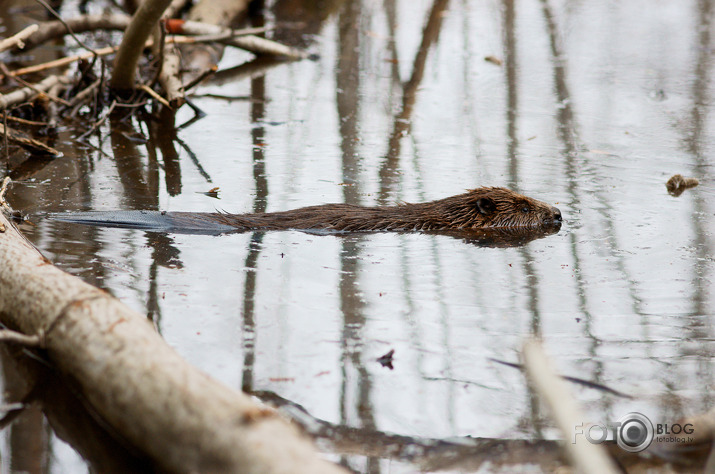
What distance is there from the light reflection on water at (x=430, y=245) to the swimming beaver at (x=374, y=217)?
0.46ft

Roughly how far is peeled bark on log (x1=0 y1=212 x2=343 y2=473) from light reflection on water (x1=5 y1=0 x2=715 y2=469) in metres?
0.54

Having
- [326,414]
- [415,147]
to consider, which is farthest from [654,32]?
[326,414]

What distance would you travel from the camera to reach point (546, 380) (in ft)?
5.32

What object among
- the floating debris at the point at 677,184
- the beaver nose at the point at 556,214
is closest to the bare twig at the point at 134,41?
the beaver nose at the point at 556,214

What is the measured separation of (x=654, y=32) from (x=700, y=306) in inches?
353

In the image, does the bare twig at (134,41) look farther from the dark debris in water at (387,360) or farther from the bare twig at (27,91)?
the dark debris in water at (387,360)

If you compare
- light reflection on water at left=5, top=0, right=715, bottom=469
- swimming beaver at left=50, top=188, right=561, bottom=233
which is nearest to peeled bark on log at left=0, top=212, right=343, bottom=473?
light reflection on water at left=5, top=0, right=715, bottom=469

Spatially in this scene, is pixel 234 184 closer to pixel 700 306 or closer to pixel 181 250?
pixel 181 250

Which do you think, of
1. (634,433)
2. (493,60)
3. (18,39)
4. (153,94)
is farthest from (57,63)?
(634,433)

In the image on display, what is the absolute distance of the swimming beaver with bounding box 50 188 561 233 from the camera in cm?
537

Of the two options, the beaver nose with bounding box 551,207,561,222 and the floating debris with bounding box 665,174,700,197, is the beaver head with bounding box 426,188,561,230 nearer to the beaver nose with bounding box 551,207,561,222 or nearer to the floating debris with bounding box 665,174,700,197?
the beaver nose with bounding box 551,207,561,222

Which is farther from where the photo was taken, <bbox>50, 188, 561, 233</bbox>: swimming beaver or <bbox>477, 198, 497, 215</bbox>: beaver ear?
<bbox>477, 198, 497, 215</bbox>: beaver ear

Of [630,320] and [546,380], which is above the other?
[546,380]

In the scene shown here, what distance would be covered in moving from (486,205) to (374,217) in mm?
833
